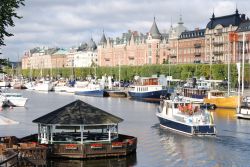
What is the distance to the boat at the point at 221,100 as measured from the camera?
79.2 metres

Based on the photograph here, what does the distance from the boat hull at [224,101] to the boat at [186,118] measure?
81.4 ft

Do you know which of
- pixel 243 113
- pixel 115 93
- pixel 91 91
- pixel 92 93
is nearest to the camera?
pixel 243 113

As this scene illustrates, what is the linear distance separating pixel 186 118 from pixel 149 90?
5856 cm

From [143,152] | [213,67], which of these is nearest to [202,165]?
[143,152]

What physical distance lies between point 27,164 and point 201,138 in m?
18.4

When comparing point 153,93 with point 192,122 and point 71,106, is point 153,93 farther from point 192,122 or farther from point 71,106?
point 71,106

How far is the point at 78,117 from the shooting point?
37375mm

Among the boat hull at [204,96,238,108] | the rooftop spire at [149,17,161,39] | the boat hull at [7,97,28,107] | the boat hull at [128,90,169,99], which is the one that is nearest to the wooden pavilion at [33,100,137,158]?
the boat hull at [204,96,238,108]

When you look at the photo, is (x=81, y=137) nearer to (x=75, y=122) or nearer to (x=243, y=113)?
(x=75, y=122)

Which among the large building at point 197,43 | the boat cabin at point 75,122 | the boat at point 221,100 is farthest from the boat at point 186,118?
the large building at point 197,43

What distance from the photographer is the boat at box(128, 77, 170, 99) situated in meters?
105

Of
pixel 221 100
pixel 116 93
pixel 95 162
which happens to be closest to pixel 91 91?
pixel 116 93

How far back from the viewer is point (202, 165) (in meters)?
36.1

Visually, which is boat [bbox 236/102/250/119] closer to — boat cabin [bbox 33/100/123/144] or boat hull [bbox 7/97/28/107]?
boat cabin [bbox 33/100/123/144]
